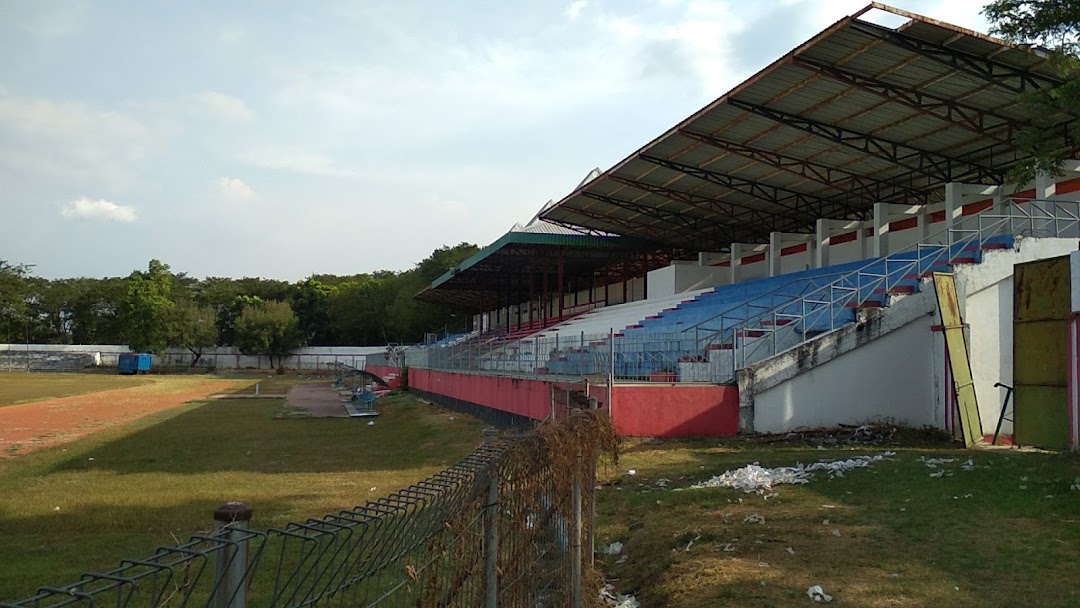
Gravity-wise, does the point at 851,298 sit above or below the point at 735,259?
below

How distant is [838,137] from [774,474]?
15956 millimetres

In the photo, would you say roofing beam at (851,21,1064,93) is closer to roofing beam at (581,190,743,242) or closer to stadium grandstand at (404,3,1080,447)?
stadium grandstand at (404,3,1080,447)

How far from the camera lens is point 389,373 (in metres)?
57.6

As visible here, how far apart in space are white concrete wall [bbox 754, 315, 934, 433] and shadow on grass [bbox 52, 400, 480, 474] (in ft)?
23.8

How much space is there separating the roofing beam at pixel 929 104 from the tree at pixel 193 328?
87464mm

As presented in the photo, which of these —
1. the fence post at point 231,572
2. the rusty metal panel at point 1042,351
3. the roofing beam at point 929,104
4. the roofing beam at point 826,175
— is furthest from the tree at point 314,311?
the fence post at point 231,572

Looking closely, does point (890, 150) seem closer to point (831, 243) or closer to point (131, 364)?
point (831, 243)

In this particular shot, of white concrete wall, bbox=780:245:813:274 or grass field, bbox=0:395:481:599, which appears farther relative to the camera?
white concrete wall, bbox=780:245:813:274

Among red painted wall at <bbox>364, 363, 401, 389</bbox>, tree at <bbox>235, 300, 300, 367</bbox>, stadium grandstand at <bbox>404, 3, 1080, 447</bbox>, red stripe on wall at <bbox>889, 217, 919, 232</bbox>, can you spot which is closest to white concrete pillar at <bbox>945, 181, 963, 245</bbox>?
stadium grandstand at <bbox>404, 3, 1080, 447</bbox>

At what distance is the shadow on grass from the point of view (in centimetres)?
1833

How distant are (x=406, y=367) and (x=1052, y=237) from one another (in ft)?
123

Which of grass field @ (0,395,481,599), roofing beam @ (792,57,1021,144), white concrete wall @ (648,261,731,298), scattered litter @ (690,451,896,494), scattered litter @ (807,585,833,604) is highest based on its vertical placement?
roofing beam @ (792,57,1021,144)

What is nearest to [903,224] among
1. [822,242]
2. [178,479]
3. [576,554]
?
[822,242]

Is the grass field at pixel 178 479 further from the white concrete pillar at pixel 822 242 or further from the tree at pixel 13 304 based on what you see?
the tree at pixel 13 304
